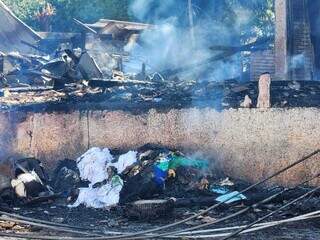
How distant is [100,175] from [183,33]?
1602 cm

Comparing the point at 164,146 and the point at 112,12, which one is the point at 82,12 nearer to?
the point at 112,12

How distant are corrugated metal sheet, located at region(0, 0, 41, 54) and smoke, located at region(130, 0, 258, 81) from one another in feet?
17.5

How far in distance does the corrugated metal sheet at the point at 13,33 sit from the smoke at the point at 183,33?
533 cm

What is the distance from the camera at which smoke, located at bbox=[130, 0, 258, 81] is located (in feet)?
69.1

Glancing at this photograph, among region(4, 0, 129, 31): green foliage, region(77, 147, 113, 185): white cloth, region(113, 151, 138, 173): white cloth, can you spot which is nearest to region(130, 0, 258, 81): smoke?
region(4, 0, 129, 31): green foliage

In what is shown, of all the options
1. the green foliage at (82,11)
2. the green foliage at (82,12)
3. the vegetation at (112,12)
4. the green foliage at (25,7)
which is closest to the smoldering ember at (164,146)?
the vegetation at (112,12)

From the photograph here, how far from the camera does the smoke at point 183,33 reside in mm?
21070

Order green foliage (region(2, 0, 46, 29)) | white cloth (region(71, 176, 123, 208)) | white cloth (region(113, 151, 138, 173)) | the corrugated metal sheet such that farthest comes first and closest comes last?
green foliage (region(2, 0, 46, 29)) → the corrugated metal sheet → white cloth (region(113, 151, 138, 173)) → white cloth (region(71, 176, 123, 208))

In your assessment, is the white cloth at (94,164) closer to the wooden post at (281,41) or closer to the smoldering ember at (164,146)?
the smoldering ember at (164,146)

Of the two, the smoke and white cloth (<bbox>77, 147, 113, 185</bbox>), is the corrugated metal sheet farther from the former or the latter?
white cloth (<bbox>77, 147, 113, 185</bbox>)

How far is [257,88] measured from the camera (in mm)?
10086

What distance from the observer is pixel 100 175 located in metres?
9.66

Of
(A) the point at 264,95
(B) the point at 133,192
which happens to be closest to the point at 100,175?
(B) the point at 133,192

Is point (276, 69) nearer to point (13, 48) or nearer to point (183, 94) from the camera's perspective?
point (183, 94)
